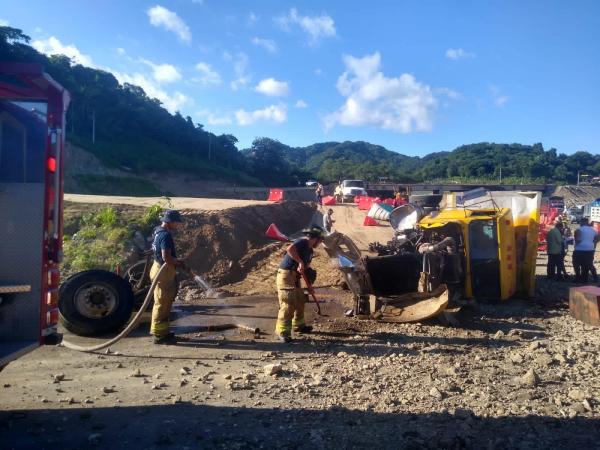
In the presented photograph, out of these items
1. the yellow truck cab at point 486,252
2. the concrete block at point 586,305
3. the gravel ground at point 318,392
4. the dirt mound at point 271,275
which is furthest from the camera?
the dirt mound at point 271,275

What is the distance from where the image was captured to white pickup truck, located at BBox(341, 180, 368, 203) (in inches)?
1363

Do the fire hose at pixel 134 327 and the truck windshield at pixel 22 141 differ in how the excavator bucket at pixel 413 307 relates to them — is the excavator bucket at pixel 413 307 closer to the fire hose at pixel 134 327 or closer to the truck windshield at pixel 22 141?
the fire hose at pixel 134 327

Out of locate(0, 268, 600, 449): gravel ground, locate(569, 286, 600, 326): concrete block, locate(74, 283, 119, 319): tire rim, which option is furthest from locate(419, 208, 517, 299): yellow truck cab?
locate(74, 283, 119, 319): tire rim

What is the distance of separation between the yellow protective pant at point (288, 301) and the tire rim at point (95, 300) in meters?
2.22

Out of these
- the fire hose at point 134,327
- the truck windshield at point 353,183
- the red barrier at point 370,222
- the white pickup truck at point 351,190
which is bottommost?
the fire hose at point 134,327

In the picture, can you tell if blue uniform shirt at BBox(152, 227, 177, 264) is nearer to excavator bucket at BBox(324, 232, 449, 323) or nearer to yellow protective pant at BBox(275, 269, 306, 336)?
yellow protective pant at BBox(275, 269, 306, 336)

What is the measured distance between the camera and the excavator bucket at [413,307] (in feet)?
24.8

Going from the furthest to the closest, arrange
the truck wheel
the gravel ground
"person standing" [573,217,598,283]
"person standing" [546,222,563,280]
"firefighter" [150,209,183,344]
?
"person standing" [546,222,563,280], "person standing" [573,217,598,283], the truck wheel, "firefighter" [150,209,183,344], the gravel ground

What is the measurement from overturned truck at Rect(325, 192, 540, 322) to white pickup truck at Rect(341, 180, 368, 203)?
959 inches

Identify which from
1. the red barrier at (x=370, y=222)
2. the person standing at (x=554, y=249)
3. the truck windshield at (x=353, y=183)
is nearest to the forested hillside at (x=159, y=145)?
the truck windshield at (x=353, y=183)

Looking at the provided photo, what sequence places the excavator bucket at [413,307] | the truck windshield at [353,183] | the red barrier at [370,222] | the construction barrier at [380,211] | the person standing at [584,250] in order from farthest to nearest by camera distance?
the truck windshield at [353,183] → the construction barrier at [380,211] → the red barrier at [370,222] → the person standing at [584,250] → the excavator bucket at [413,307]

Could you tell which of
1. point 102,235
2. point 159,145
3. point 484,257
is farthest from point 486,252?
point 159,145

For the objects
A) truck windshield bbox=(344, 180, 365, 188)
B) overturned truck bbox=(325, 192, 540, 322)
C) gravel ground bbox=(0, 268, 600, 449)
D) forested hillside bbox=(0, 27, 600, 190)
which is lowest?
gravel ground bbox=(0, 268, 600, 449)

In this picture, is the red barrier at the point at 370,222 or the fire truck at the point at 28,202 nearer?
the fire truck at the point at 28,202
